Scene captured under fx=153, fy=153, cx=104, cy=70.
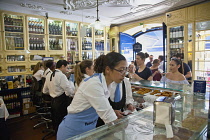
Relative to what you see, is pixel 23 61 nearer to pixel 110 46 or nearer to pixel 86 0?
pixel 86 0

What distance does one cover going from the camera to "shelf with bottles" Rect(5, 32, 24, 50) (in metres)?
4.82

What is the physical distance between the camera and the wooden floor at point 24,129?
125 inches

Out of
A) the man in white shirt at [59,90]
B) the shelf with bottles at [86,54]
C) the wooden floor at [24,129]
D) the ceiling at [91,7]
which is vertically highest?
the ceiling at [91,7]

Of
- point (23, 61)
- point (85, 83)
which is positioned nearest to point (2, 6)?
point (23, 61)

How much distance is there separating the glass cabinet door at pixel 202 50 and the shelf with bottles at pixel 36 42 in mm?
5076

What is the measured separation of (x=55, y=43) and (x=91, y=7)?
1.94m

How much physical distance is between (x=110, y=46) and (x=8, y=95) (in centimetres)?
481

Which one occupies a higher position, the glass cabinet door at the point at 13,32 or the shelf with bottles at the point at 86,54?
the glass cabinet door at the point at 13,32

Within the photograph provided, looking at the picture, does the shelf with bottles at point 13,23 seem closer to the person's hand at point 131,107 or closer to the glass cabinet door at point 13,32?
the glass cabinet door at point 13,32

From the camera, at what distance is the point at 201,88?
1807 mm

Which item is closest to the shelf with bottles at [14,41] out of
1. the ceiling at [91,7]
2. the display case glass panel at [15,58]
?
the display case glass panel at [15,58]

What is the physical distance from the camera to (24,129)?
3.56m

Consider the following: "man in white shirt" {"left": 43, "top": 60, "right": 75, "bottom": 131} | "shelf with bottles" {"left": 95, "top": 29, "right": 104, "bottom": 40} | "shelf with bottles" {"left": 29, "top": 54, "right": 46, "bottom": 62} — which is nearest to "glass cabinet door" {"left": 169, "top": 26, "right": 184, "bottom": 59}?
"shelf with bottles" {"left": 95, "top": 29, "right": 104, "bottom": 40}

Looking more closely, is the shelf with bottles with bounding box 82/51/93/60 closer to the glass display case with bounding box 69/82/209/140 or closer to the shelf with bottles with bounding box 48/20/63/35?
the shelf with bottles with bounding box 48/20/63/35
